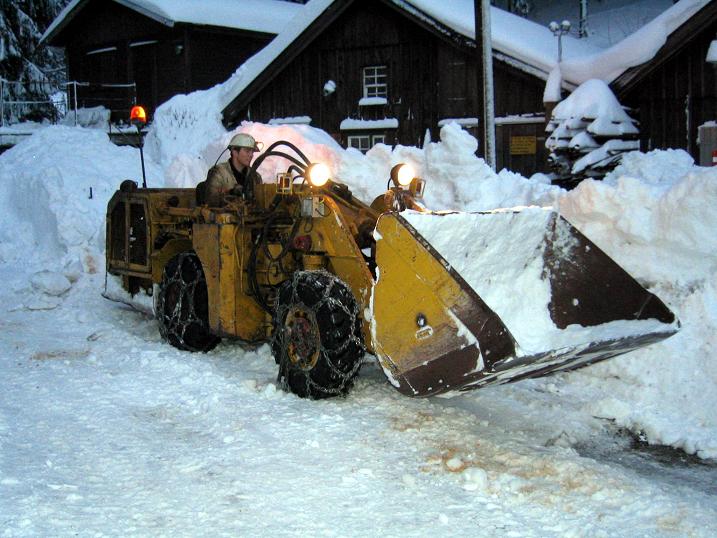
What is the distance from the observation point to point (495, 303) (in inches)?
228

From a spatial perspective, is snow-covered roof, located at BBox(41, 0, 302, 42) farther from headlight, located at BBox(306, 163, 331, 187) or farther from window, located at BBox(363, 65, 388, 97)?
headlight, located at BBox(306, 163, 331, 187)

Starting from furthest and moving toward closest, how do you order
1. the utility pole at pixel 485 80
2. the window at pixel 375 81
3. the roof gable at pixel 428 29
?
the window at pixel 375 81 → the roof gable at pixel 428 29 → the utility pole at pixel 485 80

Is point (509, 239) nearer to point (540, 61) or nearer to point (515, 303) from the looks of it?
point (515, 303)

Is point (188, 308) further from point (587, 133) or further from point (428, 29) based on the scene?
point (428, 29)

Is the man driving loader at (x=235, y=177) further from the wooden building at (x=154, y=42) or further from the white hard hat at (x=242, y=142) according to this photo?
the wooden building at (x=154, y=42)

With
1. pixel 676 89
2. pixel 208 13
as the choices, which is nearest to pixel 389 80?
pixel 676 89

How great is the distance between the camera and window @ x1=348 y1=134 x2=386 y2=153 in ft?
70.6

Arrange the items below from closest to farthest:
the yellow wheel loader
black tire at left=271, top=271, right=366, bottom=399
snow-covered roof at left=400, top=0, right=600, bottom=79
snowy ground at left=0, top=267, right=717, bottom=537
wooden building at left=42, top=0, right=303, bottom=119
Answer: snowy ground at left=0, top=267, right=717, bottom=537, the yellow wheel loader, black tire at left=271, top=271, right=366, bottom=399, snow-covered roof at left=400, top=0, right=600, bottom=79, wooden building at left=42, top=0, right=303, bottom=119

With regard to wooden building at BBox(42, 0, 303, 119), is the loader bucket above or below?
below

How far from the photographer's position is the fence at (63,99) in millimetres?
27266

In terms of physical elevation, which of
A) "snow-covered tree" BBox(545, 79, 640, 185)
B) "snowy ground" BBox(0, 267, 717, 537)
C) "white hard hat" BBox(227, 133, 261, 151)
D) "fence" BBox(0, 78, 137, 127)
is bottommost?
"snowy ground" BBox(0, 267, 717, 537)

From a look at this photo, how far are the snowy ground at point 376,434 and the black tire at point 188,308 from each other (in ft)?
0.55

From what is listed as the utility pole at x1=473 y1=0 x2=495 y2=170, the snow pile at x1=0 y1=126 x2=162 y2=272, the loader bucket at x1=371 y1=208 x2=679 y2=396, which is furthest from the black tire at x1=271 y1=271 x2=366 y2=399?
the utility pole at x1=473 y1=0 x2=495 y2=170

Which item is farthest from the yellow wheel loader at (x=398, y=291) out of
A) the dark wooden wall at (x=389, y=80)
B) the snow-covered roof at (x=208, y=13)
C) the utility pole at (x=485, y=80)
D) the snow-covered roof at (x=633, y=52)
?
the snow-covered roof at (x=208, y=13)
